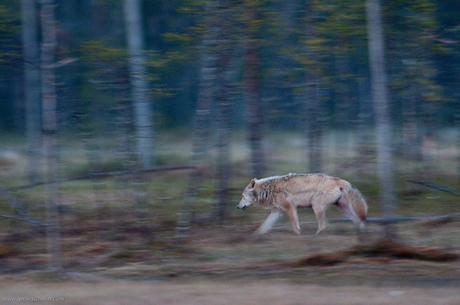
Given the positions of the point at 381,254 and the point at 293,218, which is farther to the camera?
the point at 293,218

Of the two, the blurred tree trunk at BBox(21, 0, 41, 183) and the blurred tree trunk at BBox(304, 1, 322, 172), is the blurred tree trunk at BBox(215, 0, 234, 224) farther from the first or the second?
the blurred tree trunk at BBox(21, 0, 41, 183)

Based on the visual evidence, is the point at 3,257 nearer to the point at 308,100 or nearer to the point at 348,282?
the point at 348,282

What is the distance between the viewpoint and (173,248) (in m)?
14.4

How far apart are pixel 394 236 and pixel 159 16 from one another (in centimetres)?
1765

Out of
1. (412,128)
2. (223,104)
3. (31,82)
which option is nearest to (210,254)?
(223,104)

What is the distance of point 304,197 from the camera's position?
15.9 m

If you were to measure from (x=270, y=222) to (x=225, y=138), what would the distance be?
6.76ft

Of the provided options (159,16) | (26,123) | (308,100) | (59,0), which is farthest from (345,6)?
(59,0)

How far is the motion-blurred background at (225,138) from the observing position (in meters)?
13.5

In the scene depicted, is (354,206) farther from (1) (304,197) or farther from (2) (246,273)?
(2) (246,273)

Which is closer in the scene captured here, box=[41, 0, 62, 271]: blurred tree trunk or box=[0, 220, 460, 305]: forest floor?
box=[0, 220, 460, 305]: forest floor

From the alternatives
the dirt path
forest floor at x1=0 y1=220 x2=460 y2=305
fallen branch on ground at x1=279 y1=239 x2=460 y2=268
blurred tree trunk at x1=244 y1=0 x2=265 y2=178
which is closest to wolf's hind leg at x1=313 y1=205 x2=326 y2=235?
forest floor at x1=0 y1=220 x2=460 y2=305

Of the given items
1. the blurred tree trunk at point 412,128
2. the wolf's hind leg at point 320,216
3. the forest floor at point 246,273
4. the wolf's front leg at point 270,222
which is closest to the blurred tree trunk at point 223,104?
the wolf's front leg at point 270,222

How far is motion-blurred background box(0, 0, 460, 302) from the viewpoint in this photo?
44.4 feet
